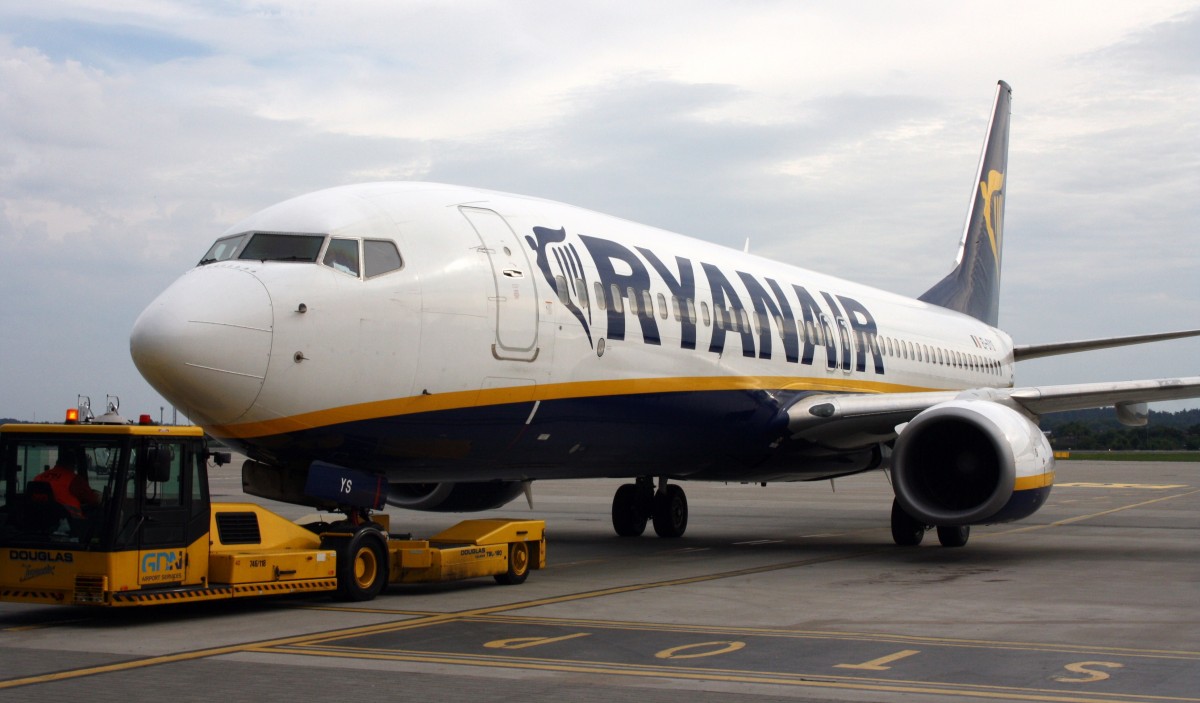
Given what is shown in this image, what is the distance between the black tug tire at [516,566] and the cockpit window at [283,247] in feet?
12.2

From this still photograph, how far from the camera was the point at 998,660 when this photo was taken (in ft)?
27.2

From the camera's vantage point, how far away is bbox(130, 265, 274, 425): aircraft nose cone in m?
9.71

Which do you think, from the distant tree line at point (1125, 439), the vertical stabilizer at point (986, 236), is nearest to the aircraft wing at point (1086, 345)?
the vertical stabilizer at point (986, 236)

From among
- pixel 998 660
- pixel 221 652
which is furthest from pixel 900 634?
pixel 221 652

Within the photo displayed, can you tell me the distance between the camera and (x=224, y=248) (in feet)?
36.7

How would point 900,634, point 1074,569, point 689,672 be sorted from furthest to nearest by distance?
Result: 1. point 1074,569
2. point 900,634
3. point 689,672

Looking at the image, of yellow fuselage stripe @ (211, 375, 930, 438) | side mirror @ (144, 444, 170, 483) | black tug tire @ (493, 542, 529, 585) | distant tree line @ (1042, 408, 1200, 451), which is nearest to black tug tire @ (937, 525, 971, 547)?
yellow fuselage stripe @ (211, 375, 930, 438)

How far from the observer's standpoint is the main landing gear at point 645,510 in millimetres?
19953

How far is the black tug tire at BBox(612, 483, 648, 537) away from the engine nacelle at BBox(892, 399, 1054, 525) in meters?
4.92

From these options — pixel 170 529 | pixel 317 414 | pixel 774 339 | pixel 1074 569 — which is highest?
pixel 774 339

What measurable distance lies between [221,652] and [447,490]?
25.2 feet

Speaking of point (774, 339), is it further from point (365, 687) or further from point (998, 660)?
point (365, 687)

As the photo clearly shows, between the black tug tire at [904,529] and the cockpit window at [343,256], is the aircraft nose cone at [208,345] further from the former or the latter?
the black tug tire at [904,529]

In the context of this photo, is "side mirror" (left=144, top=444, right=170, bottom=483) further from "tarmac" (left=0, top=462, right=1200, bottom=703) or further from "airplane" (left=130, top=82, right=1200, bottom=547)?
"tarmac" (left=0, top=462, right=1200, bottom=703)
